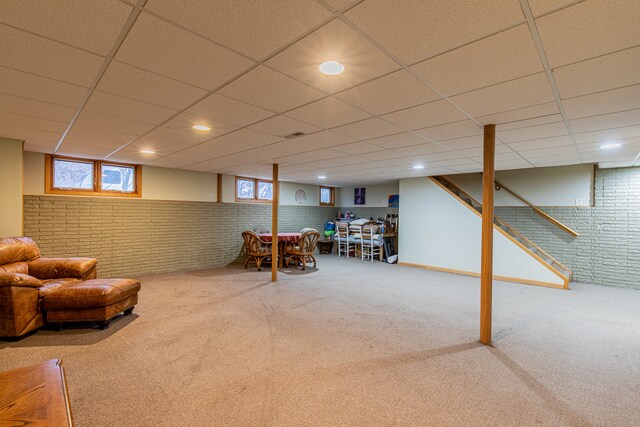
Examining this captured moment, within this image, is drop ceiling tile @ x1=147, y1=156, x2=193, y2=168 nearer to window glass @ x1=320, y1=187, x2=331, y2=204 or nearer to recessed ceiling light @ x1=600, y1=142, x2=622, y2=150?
window glass @ x1=320, y1=187, x2=331, y2=204

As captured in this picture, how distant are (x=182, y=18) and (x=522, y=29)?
169 centimetres

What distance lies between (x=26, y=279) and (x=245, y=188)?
533cm

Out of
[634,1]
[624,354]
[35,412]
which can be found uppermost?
[634,1]

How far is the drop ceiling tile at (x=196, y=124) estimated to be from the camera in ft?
9.80

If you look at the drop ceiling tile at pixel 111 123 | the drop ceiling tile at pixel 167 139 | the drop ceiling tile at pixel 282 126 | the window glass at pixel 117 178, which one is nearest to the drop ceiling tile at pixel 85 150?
the window glass at pixel 117 178

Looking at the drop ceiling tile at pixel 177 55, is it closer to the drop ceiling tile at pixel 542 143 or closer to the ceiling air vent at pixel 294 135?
the ceiling air vent at pixel 294 135

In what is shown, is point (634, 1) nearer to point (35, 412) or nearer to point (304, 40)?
point (304, 40)

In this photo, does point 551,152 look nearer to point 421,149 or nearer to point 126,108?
point 421,149

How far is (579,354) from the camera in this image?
9.32 feet

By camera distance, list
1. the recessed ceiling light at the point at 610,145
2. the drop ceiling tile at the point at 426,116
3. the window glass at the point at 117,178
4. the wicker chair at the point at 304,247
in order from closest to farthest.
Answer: the drop ceiling tile at the point at 426,116 → the recessed ceiling light at the point at 610,145 → the window glass at the point at 117,178 → the wicker chair at the point at 304,247

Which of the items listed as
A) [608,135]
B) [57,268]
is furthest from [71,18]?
[608,135]

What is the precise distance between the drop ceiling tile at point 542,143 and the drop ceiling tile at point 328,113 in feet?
7.95

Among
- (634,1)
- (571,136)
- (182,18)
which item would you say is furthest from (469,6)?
(571,136)

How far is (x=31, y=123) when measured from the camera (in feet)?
10.6
